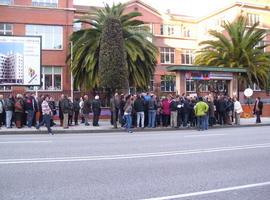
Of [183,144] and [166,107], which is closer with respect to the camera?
[183,144]

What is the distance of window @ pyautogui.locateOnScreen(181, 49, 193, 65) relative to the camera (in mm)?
59625

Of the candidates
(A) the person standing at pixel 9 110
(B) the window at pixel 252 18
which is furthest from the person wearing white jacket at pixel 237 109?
(B) the window at pixel 252 18

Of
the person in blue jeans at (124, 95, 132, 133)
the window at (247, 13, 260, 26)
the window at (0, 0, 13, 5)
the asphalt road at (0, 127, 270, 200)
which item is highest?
the window at (247, 13, 260, 26)

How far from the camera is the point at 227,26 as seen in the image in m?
48.5

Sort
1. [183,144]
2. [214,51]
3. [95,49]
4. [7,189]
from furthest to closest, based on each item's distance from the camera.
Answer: [214,51], [95,49], [183,144], [7,189]

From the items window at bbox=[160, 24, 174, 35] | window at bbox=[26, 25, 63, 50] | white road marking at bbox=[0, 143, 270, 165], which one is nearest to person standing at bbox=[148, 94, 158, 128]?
white road marking at bbox=[0, 143, 270, 165]

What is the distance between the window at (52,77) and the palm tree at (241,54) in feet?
50.9

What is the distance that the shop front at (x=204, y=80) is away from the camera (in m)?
29.6

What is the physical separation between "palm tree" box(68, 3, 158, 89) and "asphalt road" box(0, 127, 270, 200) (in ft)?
64.8

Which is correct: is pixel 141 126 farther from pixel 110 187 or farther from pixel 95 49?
pixel 110 187

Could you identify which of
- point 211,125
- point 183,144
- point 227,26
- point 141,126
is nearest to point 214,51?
point 227,26

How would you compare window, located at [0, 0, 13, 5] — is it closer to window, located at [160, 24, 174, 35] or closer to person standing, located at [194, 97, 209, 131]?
person standing, located at [194, 97, 209, 131]

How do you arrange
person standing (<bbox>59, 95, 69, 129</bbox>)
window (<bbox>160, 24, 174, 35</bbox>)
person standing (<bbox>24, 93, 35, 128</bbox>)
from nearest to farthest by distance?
person standing (<bbox>24, 93, 35, 128</bbox>) < person standing (<bbox>59, 95, 69, 129</bbox>) < window (<bbox>160, 24, 174, 35</bbox>)

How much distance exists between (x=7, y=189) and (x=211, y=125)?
20.0 metres
